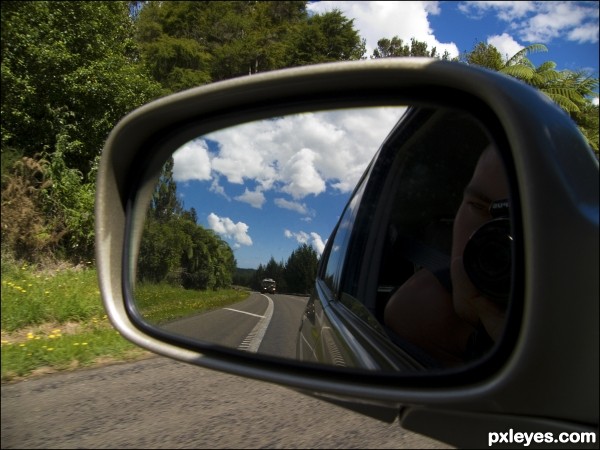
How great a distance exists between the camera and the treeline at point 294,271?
4.52 feet

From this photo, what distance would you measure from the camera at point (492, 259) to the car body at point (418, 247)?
0.06m

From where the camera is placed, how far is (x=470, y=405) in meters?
0.95

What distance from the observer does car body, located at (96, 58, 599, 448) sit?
0.87m

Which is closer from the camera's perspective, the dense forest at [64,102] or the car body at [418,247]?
the car body at [418,247]

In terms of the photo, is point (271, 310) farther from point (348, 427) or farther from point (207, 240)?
point (348, 427)

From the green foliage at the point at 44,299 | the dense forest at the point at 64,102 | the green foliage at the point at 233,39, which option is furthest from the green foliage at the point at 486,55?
the green foliage at the point at 233,39

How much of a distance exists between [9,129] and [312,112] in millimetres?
14211

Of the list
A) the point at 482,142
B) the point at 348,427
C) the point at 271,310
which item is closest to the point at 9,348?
the point at 348,427

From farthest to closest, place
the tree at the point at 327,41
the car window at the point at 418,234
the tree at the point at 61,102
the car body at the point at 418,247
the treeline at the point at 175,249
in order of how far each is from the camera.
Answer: the tree at the point at 327,41 < the tree at the point at 61,102 < the treeline at the point at 175,249 < the car window at the point at 418,234 < the car body at the point at 418,247

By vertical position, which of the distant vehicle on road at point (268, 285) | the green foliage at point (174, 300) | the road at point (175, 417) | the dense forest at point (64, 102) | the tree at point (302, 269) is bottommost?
the road at point (175, 417)

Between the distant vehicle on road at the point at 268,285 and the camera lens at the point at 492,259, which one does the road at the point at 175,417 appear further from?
the camera lens at the point at 492,259

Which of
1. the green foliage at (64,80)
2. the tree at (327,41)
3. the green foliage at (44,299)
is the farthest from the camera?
the tree at (327,41)

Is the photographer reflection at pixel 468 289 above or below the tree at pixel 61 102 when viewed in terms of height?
below

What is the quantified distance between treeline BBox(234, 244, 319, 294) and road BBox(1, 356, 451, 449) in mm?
1132
